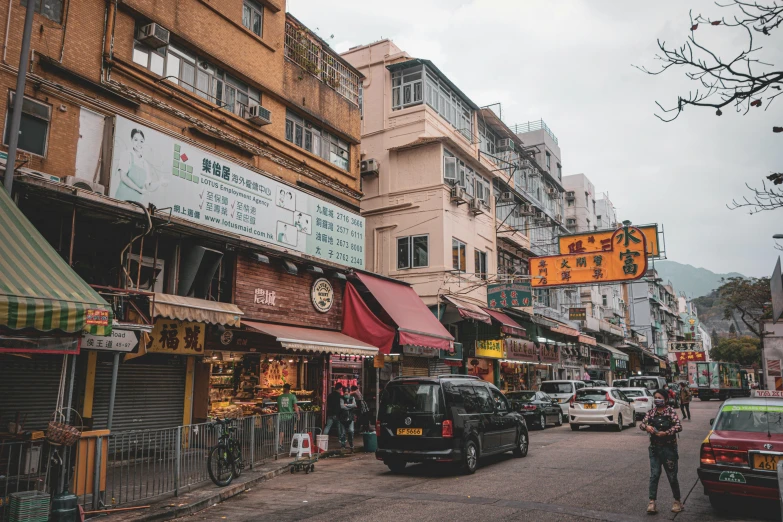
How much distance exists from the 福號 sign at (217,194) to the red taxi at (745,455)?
1115 centimetres

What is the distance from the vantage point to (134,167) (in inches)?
486

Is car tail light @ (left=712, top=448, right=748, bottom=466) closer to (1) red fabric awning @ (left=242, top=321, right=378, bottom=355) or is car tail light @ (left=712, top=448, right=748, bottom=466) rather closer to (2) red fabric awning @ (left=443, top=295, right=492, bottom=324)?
(1) red fabric awning @ (left=242, top=321, right=378, bottom=355)

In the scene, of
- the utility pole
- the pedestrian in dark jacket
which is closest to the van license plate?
the pedestrian in dark jacket

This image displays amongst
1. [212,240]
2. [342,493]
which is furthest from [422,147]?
[342,493]

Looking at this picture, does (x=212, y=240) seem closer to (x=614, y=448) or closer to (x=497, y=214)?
(x=614, y=448)

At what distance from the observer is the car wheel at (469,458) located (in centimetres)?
1162

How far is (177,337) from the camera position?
1317 centimetres

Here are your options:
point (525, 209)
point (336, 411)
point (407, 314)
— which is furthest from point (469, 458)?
point (525, 209)

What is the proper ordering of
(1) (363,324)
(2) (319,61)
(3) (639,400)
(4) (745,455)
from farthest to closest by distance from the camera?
(3) (639,400)
(2) (319,61)
(1) (363,324)
(4) (745,455)

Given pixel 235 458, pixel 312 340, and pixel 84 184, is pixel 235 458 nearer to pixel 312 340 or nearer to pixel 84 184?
pixel 312 340

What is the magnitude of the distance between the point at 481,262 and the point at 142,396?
60.8 ft

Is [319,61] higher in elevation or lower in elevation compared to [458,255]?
higher

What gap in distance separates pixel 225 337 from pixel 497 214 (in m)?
19.9

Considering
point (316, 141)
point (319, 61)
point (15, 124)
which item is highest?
point (319, 61)
